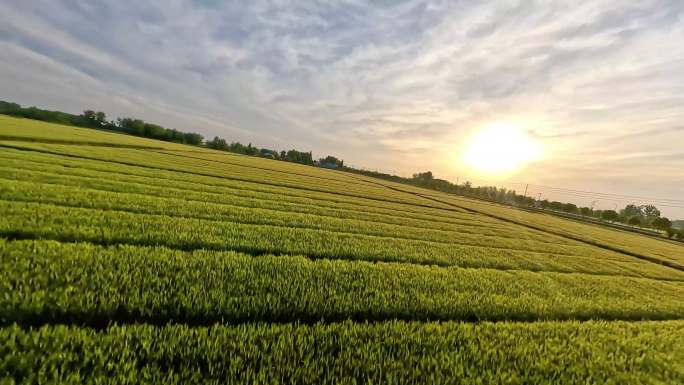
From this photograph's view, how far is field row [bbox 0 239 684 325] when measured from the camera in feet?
11.2

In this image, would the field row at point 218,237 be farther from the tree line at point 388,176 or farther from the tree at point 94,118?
the tree at point 94,118

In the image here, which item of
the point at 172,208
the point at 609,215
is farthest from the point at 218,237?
the point at 609,215

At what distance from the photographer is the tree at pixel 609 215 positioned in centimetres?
8558

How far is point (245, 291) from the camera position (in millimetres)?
4391

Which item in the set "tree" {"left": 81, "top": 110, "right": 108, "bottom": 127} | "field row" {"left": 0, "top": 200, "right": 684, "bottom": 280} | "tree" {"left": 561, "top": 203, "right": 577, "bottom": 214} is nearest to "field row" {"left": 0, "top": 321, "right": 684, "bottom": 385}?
"field row" {"left": 0, "top": 200, "right": 684, "bottom": 280}

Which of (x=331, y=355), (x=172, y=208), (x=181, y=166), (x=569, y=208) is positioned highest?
(x=569, y=208)

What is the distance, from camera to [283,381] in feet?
8.58

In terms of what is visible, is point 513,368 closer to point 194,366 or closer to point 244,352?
point 244,352

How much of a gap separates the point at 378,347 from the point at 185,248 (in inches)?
191

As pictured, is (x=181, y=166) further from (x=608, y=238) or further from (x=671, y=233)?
(x=671, y=233)

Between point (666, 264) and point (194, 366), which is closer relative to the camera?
point (194, 366)

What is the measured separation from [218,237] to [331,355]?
200 inches

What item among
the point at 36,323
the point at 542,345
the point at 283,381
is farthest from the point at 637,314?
the point at 36,323

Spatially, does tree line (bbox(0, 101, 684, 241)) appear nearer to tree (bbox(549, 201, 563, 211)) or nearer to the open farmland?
tree (bbox(549, 201, 563, 211))
